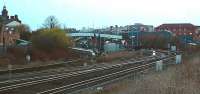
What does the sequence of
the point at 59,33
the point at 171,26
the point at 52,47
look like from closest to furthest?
the point at 52,47
the point at 59,33
the point at 171,26

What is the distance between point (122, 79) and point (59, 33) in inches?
1611

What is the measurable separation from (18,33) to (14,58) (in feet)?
105

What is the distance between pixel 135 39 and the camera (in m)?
113

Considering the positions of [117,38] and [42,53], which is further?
[117,38]

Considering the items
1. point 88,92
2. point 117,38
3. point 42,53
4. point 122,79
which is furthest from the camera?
point 117,38

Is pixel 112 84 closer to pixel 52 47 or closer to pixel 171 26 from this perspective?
pixel 52 47

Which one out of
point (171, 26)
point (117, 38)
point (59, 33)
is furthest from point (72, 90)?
point (171, 26)

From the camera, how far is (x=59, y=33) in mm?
70812

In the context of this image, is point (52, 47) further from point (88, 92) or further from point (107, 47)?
point (88, 92)

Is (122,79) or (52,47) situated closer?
(122,79)

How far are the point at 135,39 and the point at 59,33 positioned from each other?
45.0 meters

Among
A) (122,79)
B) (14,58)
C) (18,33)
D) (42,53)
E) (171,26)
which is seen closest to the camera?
(122,79)

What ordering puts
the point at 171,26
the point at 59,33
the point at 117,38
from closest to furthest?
the point at 59,33 → the point at 117,38 → the point at 171,26

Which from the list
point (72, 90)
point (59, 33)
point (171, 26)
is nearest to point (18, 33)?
point (59, 33)
